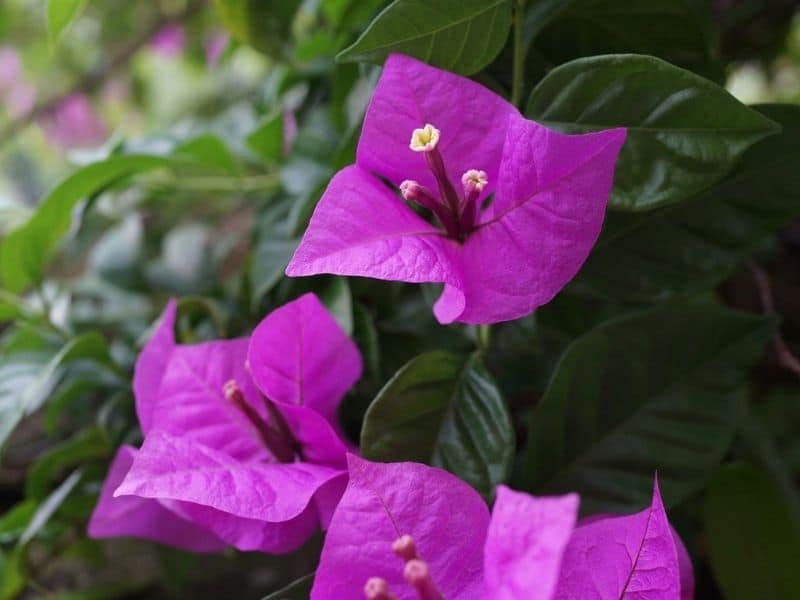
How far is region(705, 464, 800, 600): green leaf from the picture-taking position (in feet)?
1.63

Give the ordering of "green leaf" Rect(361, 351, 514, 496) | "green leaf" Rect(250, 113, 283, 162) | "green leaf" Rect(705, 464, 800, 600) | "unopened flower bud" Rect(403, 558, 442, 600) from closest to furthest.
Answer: "unopened flower bud" Rect(403, 558, 442, 600)
"green leaf" Rect(361, 351, 514, 496)
"green leaf" Rect(705, 464, 800, 600)
"green leaf" Rect(250, 113, 283, 162)

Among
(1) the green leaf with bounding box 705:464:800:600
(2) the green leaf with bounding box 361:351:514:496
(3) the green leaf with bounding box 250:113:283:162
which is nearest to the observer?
(2) the green leaf with bounding box 361:351:514:496

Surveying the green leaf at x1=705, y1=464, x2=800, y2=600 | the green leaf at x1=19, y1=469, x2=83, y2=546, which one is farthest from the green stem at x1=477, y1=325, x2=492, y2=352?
the green leaf at x1=19, y1=469, x2=83, y2=546

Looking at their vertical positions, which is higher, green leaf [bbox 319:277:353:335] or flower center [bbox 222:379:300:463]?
green leaf [bbox 319:277:353:335]

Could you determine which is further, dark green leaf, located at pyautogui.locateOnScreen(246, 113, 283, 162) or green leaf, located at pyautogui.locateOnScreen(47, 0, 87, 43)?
dark green leaf, located at pyautogui.locateOnScreen(246, 113, 283, 162)

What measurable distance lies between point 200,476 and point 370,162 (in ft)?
0.57

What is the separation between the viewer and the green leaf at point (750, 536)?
1.63ft

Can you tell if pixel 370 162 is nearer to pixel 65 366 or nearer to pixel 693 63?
pixel 693 63

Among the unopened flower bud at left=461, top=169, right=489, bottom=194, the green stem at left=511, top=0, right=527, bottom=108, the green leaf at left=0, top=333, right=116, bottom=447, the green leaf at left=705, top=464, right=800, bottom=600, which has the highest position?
the green stem at left=511, top=0, right=527, bottom=108

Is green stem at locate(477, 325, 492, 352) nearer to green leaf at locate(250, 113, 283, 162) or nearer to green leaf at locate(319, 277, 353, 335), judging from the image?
green leaf at locate(319, 277, 353, 335)

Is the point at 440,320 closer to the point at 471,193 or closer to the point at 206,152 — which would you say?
the point at 471,193

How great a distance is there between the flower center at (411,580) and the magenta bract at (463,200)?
105 mm

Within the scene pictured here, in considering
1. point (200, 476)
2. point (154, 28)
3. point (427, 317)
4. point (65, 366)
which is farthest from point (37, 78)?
point (200, 476)

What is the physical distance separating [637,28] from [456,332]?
23 cm
